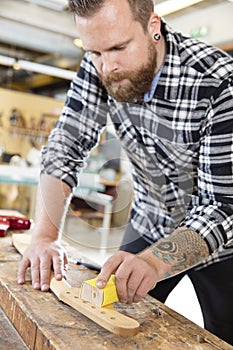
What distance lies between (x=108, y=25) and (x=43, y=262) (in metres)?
0.61

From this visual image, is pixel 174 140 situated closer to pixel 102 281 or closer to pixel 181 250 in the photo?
pixel 181 250

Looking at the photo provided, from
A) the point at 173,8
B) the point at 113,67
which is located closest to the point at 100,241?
the point at 173,8

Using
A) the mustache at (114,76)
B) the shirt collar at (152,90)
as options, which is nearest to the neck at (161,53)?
the shirt collar at (152,90)

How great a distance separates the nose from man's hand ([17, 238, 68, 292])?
1.60 ft

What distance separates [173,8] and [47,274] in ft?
12.9

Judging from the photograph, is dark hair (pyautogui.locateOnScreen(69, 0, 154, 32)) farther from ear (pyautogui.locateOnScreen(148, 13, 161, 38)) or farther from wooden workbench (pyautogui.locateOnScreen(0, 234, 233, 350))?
wooden workbench (pyautogui.locateOnScreen(0, 234, 233, 350))

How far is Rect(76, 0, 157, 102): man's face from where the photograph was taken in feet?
3.76

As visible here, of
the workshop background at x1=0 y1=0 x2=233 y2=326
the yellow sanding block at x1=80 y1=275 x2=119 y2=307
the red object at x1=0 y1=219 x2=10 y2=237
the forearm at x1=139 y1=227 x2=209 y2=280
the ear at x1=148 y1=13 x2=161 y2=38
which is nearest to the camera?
the yellow sanding block at x1=80 y1=275 x2=119 y2=307

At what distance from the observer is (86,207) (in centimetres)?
504

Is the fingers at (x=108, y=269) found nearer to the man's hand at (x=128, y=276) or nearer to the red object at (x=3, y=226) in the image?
the man's hand at (x=128, y=276)

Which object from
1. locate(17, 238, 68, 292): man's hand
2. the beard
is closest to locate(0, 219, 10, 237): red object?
locate(17, 238, 68, 292): man's hand

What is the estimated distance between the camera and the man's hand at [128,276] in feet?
3.00

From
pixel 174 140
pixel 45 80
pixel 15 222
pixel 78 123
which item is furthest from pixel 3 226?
pixel 45 80

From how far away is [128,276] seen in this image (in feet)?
3.02
